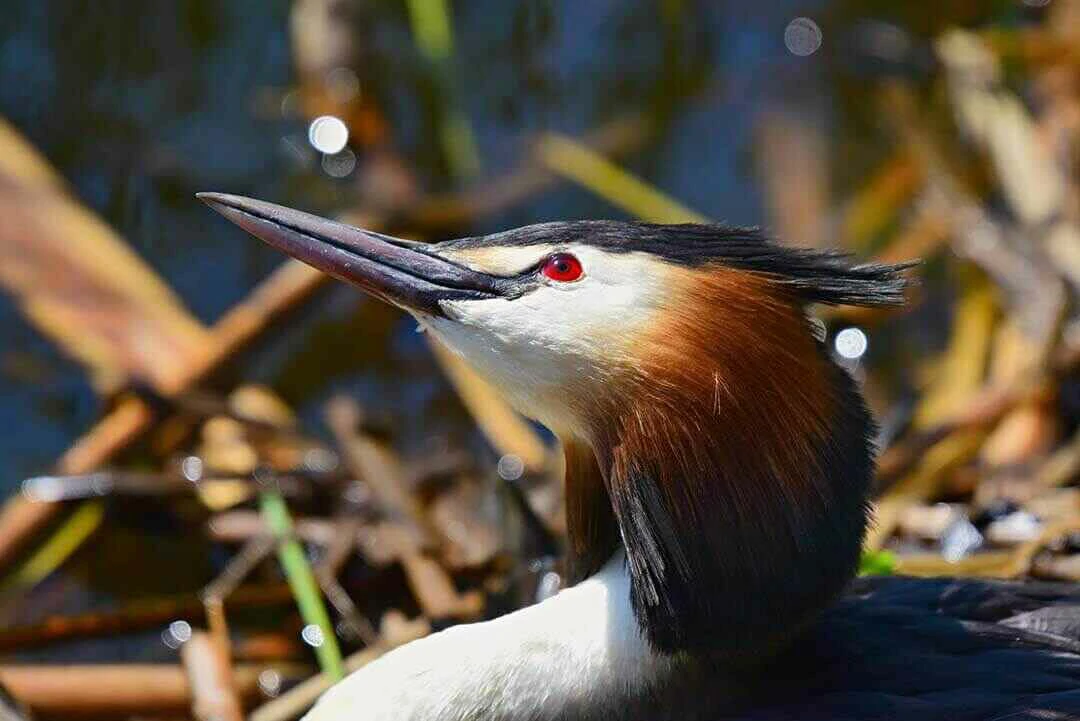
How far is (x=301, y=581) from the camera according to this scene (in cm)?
359

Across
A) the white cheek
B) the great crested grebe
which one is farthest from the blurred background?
the white cheek

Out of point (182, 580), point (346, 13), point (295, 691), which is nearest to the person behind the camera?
point (295, 691)

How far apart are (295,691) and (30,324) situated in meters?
2.03

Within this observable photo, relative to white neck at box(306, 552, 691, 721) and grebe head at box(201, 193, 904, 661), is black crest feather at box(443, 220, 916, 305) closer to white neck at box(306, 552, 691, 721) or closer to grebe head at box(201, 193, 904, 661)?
grebe head at box(201, 193, 904, 661)

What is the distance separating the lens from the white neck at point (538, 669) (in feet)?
8.09

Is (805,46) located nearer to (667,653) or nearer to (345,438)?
(345,438)

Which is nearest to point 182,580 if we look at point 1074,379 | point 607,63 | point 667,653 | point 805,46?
point 667,653

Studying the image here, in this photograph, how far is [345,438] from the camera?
4.18 metres

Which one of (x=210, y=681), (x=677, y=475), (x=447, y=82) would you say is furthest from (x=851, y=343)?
(x=677, y=475)

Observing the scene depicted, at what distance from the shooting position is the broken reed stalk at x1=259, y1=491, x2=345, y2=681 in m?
3.38

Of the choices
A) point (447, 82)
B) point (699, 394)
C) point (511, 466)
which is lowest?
point (699, 394)

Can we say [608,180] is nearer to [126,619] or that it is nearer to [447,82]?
[447,82]

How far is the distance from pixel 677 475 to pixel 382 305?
2798 millimetres

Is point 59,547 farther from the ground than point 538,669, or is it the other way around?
point 59,547
